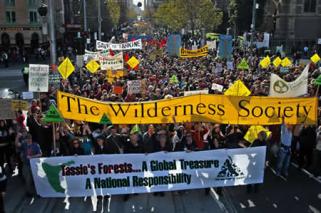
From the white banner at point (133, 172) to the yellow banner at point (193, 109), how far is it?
0.89 meters

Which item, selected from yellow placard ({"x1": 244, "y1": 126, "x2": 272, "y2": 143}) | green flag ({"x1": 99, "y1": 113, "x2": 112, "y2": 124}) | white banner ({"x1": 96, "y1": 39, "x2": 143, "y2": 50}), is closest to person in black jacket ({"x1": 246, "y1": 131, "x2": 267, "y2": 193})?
yellow placard ({"x1": 244, "y1": 126, "x2": 272, "y2": 143})

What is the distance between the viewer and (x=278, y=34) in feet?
190

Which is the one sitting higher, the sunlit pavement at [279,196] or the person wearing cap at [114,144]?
the person wearing cap at [114,144]

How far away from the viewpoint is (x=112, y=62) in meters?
20.4

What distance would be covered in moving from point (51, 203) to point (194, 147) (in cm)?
322

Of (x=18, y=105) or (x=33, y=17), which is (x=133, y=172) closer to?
(x=18, y=105)

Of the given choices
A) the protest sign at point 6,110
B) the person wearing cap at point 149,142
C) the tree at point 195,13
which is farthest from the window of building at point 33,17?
the person wearing cap at point 149,142

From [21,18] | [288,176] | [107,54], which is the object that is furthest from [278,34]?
[288,176]

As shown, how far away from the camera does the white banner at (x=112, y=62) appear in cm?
2031

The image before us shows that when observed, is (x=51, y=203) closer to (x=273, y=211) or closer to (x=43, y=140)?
(x=43, y=140)

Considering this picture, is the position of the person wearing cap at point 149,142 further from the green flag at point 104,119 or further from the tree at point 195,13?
the tree at point 195,13

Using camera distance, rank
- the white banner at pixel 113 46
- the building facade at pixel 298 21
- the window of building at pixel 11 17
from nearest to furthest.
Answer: the white banner at pixel 113 46
the building facade at pixel 298 21
the window of building at pixel 11 17

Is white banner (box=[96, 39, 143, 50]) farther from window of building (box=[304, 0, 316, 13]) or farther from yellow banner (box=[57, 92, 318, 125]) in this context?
window of building (box=[304, 0, 316, 13])

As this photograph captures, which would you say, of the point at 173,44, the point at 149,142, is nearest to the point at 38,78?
the point at 149,142
